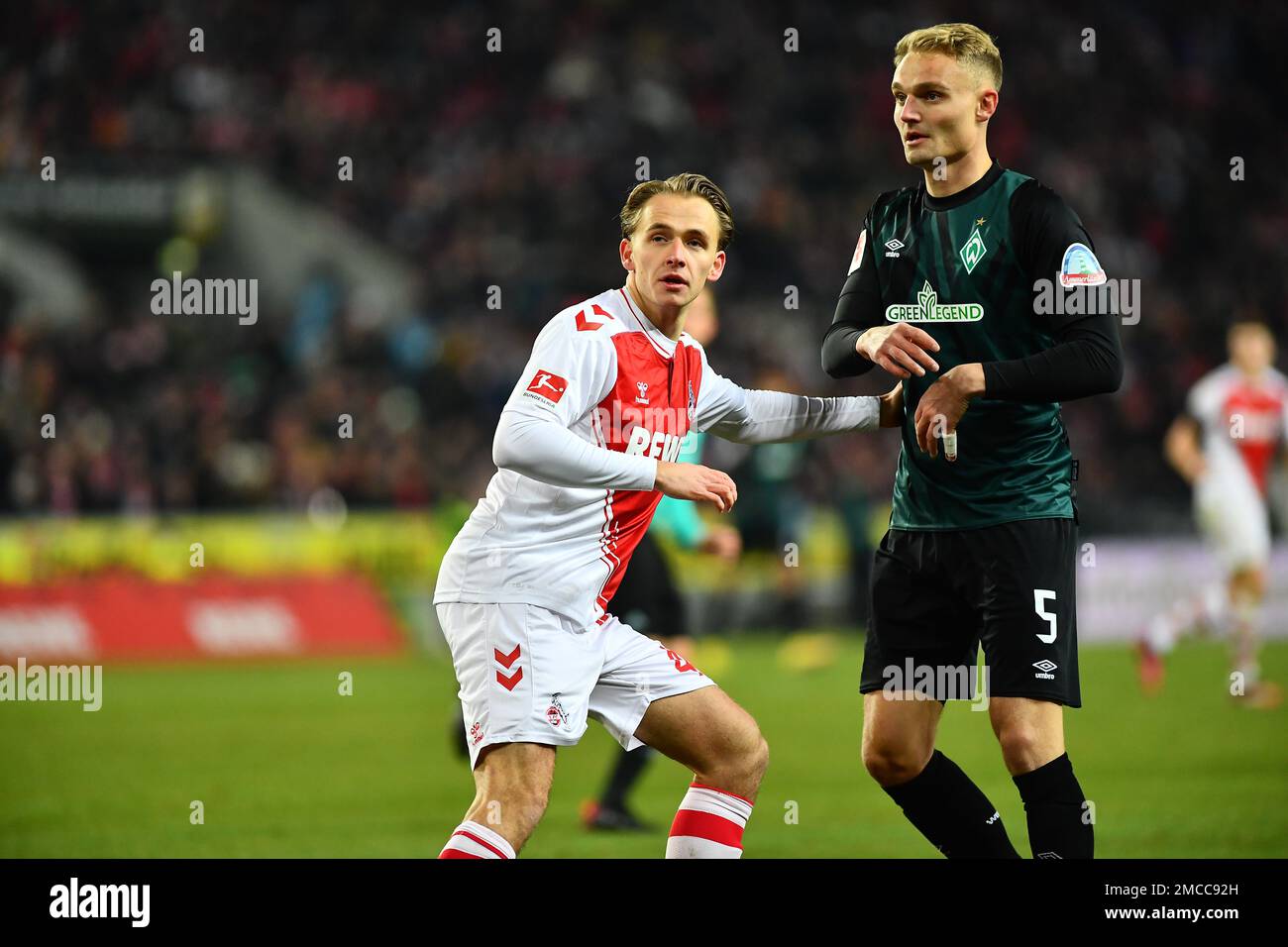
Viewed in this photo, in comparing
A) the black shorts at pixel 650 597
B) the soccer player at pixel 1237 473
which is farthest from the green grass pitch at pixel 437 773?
the black shorts at pixel 650 597

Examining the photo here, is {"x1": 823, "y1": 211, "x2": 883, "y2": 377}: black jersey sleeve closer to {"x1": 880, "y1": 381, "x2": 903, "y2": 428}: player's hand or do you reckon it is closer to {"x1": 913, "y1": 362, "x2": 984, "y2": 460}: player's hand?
{"x1": 880, "y1": 381, "x2": 903, "y2": 428}: player's hand

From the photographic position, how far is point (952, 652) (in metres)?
4.66

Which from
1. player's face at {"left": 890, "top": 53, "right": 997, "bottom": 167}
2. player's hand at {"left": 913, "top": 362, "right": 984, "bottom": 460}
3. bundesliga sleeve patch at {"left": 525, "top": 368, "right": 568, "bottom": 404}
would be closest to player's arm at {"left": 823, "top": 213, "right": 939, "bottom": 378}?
player's hand at {"left": 913, "top": 362, "right": 984, "bottom": 460}

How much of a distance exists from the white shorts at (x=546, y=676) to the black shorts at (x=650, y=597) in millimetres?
2530

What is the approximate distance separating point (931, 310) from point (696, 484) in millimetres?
980

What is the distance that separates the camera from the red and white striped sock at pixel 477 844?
400 cm

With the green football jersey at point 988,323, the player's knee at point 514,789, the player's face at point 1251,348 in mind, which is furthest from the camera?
the player's face at point 1251,348

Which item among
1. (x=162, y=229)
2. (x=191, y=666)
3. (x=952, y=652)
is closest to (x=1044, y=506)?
(x=952, y=652)

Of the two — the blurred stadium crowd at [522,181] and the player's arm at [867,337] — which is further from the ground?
the blurred stadium crowd at [522,181]

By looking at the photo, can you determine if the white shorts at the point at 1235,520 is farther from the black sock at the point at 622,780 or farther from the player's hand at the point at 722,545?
the player's hand at the point at 722,545

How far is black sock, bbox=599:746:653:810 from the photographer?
23.1 feet
